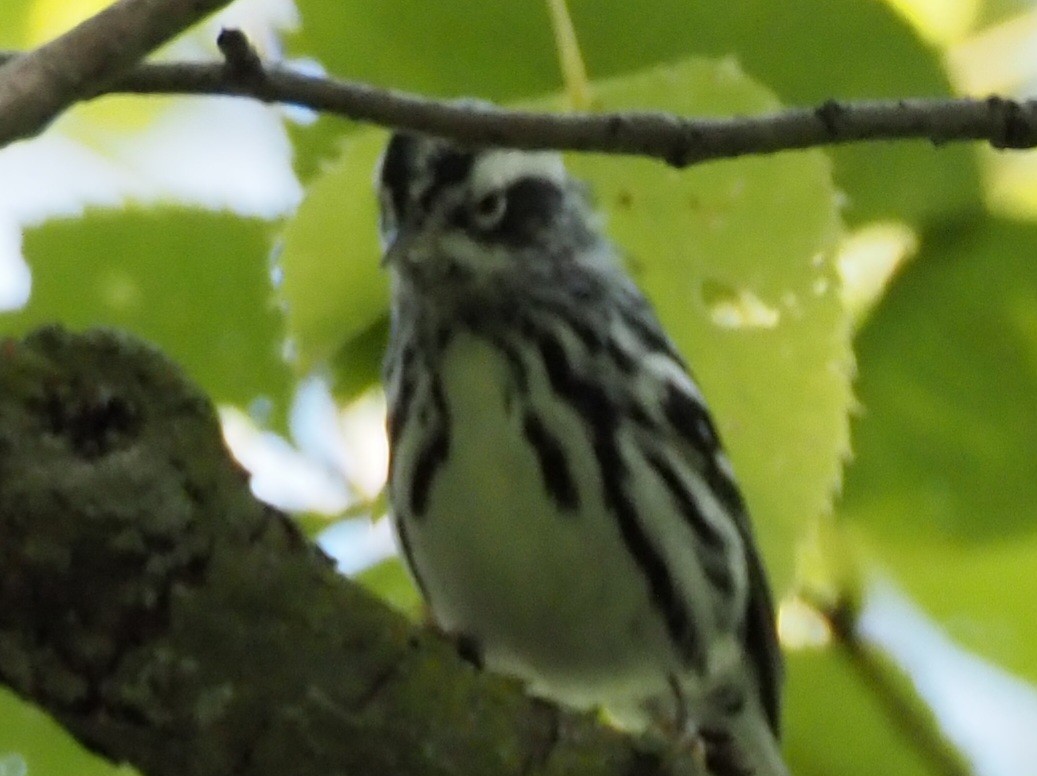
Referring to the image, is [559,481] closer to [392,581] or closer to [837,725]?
[392,581]

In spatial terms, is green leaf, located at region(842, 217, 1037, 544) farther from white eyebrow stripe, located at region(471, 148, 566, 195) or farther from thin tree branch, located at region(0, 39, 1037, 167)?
white eyebrow stripe, located at region(471, 148, 566, 195)

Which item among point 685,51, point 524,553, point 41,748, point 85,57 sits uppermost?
point 85,57

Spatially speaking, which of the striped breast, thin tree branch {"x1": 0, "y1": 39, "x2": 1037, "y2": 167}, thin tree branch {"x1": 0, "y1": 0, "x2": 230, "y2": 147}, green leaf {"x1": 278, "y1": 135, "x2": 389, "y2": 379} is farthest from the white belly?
thin tree branch {"x1": 0, "y1": 0, "x2": 230, "y2": 147}

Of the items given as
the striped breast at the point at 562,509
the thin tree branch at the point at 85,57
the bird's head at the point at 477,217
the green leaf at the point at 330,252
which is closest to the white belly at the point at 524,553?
the striped breast at the point at 562,509

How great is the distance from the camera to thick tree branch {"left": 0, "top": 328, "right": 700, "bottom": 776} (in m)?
0.85

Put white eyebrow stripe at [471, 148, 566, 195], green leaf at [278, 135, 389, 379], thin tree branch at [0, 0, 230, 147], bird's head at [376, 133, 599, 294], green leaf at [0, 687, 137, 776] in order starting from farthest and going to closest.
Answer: white eyebrow stripe at [471, 148, 566, 195] < bird's head at [376, 133, 599, 294] < green leaf at [278, 135, 389, 379] < green leaf at [0, 687, 137, 776] < thin tree branch at [0, 0, 230, 147]

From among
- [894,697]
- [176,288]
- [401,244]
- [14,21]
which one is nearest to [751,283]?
[894,697]

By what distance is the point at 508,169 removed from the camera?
6.62 feet

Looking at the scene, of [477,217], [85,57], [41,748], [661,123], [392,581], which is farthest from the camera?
[477,217]

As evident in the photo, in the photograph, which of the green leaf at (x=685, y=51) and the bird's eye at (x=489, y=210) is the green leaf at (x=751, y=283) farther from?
the bird's eye at (x=489, y=210)

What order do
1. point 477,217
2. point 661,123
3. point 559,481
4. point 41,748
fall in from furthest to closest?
point 477,217, point 559,481, point 41,748, point 661,123

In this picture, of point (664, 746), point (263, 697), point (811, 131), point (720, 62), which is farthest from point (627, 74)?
point (263, 697)

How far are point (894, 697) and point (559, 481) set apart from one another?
469mm

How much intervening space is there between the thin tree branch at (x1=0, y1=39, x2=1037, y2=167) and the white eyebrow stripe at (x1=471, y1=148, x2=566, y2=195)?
86 centimetres
